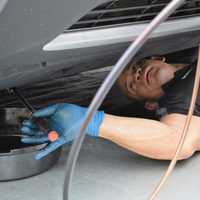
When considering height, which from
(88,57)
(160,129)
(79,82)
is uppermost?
Answer: (88,57)

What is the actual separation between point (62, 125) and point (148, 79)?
0.45m

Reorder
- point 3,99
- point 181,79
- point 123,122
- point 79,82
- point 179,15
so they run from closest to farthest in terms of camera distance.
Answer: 1. point 123,122
2. point 179,15
3. point 181,79
4. point 3,99
5. point 79,82

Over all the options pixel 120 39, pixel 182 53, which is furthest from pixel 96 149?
pixel 182 53

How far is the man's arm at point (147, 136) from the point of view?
1353mm

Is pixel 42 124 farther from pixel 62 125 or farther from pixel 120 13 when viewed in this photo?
pixel 120 13

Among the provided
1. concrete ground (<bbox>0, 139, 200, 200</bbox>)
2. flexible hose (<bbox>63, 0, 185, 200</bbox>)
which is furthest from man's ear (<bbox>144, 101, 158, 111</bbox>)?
flexible hose (<bbox>63, 0, 185, 200</bbox>)

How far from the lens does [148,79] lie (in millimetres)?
1658

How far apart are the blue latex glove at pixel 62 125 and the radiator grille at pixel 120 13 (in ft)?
0.85

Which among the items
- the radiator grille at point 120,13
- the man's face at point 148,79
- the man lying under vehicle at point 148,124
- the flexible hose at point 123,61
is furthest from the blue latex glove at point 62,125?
the flexible hose at point 123,61

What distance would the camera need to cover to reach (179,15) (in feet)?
4.97

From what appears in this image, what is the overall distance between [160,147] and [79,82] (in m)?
0.97

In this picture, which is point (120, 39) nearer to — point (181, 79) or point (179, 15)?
point (179, 15)

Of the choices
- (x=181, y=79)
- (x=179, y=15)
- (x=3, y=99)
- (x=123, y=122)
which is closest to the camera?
(x=123, y=122)

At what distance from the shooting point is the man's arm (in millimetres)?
1353
